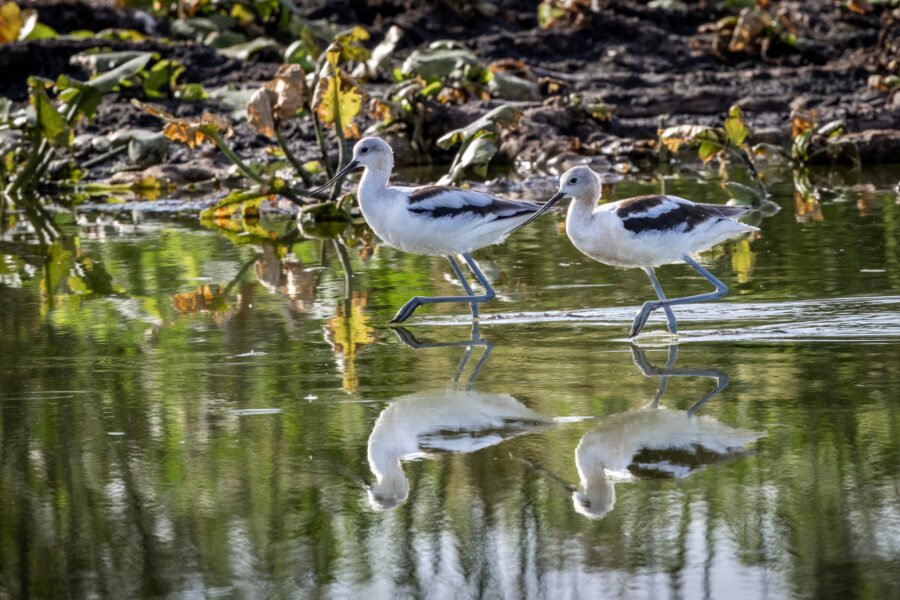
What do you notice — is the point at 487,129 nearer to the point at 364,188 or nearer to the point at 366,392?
the point at 364,188

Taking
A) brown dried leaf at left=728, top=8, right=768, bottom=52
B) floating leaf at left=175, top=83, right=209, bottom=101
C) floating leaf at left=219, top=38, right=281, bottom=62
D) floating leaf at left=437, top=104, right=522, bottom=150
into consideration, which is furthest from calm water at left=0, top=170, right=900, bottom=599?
brown dried leaf at left=728, top=8, right=768, bottom=52

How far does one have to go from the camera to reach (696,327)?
816cm

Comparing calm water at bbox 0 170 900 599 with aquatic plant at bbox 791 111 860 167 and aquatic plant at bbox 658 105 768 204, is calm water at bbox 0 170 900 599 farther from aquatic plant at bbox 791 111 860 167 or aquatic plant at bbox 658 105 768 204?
aquatic plant at bbox 791 111 860 167

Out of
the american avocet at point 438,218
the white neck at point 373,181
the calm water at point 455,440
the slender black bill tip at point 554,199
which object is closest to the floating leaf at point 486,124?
the calm water at point 455,440

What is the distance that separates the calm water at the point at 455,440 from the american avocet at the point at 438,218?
0.40 meters

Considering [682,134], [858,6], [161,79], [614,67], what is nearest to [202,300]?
[682,134]

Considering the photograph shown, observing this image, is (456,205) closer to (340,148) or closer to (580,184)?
(580,184)

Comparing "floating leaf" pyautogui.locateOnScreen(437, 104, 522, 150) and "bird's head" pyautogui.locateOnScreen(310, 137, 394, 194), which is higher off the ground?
"floating leaf" pyautogui.locateOnScreen(437, 104, 522, 150)

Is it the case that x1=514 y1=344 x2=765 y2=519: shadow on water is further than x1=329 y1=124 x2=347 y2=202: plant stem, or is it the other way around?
x1=329 y1=124 x2=347 y2=202: plant stem

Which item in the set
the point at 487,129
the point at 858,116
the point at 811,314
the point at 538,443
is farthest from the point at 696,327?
the point at 858,116

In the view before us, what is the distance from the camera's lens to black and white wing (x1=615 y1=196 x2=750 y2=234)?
796 cm

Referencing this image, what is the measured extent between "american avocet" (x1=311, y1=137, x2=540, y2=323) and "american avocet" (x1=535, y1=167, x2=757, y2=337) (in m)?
0.52

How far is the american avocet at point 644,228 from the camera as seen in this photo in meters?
7.96

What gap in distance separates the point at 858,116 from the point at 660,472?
1470 cm
